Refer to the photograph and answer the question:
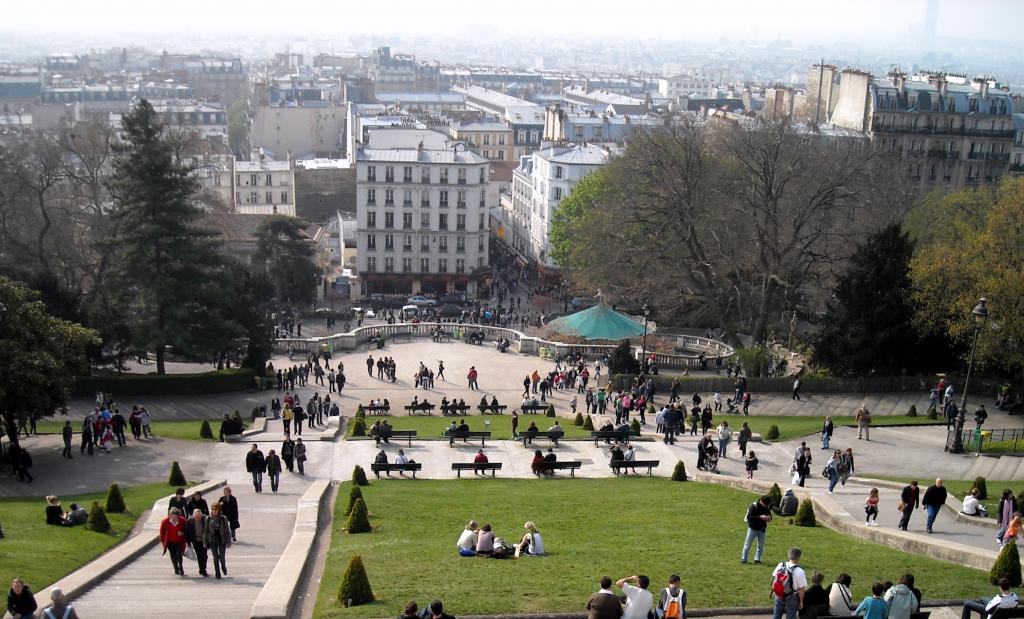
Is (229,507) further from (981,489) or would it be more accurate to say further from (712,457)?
(981,489)

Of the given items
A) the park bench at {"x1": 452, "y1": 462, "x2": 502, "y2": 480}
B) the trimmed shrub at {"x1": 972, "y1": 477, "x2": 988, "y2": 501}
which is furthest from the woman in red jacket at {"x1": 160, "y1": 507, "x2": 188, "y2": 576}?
the trimmed shrub at {"x1": 972, "y1": 477, "x2": 988, "y2": 501}

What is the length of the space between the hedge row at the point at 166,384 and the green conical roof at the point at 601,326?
15.2m

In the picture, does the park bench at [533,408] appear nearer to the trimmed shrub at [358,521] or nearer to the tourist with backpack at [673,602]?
the trimmed shrub at [358,521]

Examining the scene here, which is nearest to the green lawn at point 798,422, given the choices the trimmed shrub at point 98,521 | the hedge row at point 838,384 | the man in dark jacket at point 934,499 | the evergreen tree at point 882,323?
A: the hedge row at point 838,384

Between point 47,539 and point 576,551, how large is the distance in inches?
440

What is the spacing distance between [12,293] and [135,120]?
16618 millimetres

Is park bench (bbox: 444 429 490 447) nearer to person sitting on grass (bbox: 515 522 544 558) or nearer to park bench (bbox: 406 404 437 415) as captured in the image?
park bench (bbox: 406 404 437 415)

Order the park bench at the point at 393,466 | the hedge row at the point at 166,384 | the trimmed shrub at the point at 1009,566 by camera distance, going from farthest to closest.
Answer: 1. the hedge row at the point at 166,384
2. the park bench at the point at 393,466
3. the trimmed shrub at the point at 1009,566

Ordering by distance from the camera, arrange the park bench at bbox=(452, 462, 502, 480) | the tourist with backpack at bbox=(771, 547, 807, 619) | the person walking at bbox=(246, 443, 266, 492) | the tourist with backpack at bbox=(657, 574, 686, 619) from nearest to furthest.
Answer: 1. the tourist with backpack at bbox=(657, 574, 686, 619)
2. the tourist with backpack at bbox=(771, 547, 807, 619)
3. the person walking at bbox=(246, 443, 266, 492)
4. the park bench at bbox=(452, 462, 502, 480)

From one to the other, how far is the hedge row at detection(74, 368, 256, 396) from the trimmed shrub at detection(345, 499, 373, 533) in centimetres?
2483

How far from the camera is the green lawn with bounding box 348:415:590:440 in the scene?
126 ft

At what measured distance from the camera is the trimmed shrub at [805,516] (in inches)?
999

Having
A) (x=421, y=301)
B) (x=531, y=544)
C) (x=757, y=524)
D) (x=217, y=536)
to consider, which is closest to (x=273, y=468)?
(x=217, y=536)

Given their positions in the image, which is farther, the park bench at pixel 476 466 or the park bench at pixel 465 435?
the park bench at pixel 465 435
